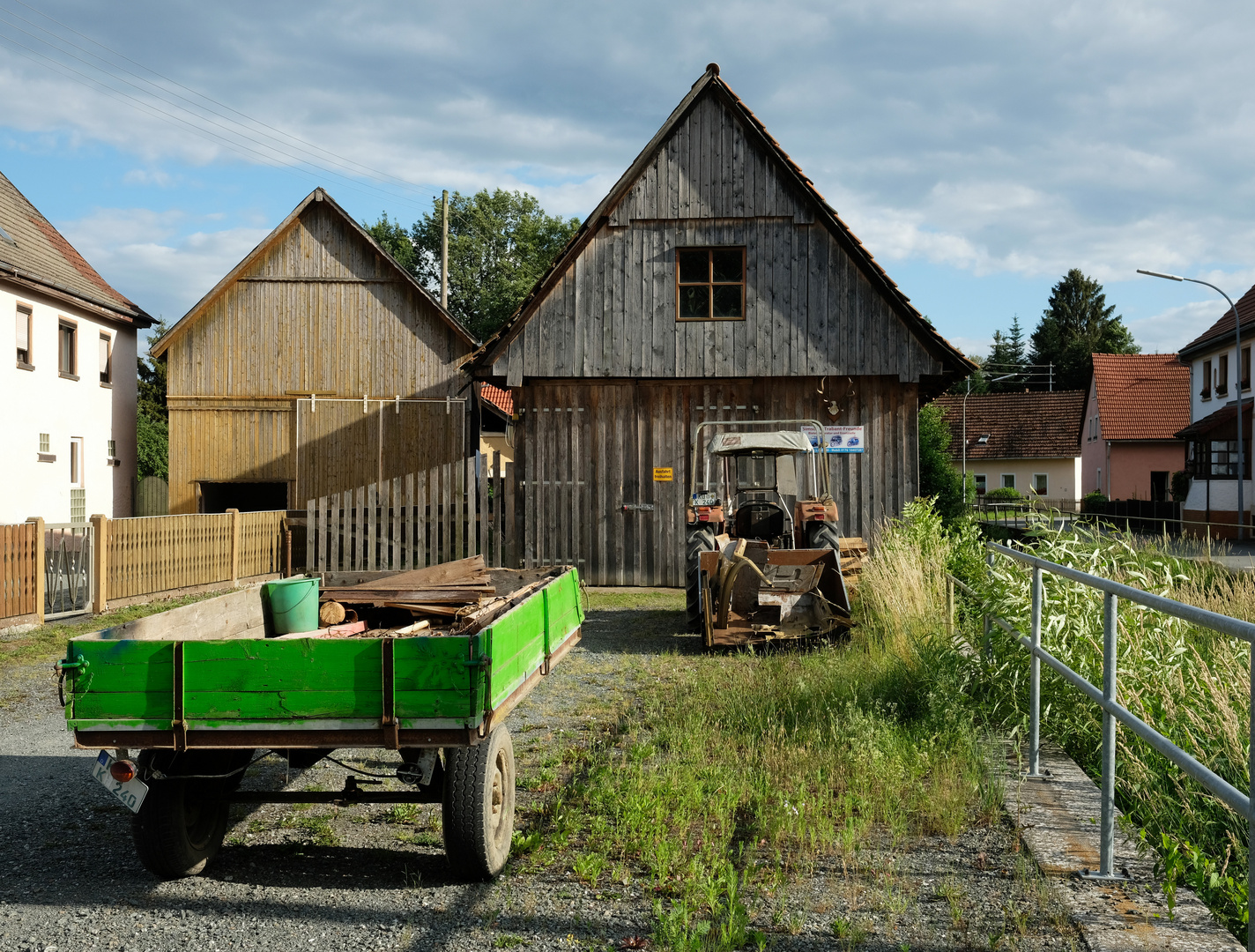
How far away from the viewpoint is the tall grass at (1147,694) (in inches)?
190

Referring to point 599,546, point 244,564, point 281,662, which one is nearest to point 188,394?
point 244,564

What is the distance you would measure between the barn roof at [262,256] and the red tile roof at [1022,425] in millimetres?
46394

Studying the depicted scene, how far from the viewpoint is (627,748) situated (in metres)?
6.82

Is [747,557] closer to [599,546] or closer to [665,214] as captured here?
[599,546]

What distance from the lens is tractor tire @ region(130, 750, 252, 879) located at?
15.2 feet

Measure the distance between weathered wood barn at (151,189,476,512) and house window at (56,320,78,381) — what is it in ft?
13.9

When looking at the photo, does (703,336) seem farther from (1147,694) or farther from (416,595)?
(1147,694)

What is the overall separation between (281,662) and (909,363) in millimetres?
13720

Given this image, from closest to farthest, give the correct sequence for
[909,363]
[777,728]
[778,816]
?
1. [778,816]
2. [777,728]
3. [909,363]

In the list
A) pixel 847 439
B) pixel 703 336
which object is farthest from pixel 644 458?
pixel 847 439

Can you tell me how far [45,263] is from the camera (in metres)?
25.5

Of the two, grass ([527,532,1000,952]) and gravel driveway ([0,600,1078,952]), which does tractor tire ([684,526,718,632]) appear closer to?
grass ([527,532,1000,952])

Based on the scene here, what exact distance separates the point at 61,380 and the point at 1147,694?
25.0 m

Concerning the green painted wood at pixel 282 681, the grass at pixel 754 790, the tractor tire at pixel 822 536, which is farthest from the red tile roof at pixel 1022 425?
the green painted wood at pixel 282 681
